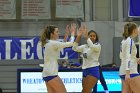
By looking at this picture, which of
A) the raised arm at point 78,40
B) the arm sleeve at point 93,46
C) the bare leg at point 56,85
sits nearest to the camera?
the bare leg at point 56,85

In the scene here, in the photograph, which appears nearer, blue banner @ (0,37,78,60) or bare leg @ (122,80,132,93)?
bare leg @ (122,80,132,93)

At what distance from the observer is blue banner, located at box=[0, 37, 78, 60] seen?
15.6 m

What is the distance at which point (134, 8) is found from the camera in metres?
15.5

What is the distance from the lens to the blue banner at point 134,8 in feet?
50.4

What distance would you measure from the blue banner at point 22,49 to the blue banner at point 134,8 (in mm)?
3047

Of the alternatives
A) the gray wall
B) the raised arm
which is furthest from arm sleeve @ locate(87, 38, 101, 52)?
the gray wall

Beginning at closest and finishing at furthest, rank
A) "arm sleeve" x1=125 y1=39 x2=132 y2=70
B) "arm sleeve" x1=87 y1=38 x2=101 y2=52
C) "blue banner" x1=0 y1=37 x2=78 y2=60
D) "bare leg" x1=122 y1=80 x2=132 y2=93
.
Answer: "arm sleeve" x1=125 y1=39 x2=132 y2=70, "bare leg" x1=122 y1=80 x2=132 y2=93, "arm sleeve" x1=87 y1=38 x2=101 y2=52, "blue banner" x1=0 y1=37 x2=78 y2=60

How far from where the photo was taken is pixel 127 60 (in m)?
5.93

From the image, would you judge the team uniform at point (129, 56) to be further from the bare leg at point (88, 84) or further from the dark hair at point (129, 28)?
the bare leg at point (88, 84)

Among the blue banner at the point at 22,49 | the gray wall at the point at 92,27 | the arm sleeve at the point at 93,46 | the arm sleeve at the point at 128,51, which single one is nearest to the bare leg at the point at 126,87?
the arm sleeve at the point at 128,51

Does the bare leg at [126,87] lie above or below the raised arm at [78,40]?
below

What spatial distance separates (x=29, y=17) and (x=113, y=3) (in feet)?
12.7

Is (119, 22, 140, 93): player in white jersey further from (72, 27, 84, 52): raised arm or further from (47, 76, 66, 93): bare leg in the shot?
(47, 76, 66, 93): bare leg

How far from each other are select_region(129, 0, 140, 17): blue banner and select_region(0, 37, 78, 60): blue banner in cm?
305
